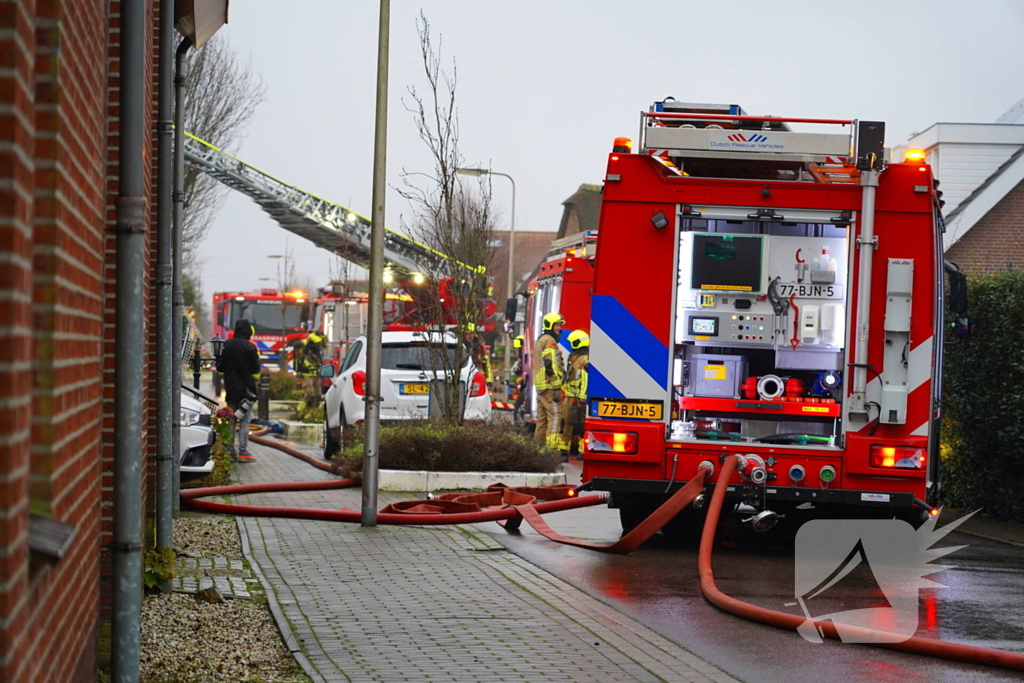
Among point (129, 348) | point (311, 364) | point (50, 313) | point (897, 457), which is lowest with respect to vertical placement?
point (311, 364)

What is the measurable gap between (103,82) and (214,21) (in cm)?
554

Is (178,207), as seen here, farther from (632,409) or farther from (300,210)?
(300,210)

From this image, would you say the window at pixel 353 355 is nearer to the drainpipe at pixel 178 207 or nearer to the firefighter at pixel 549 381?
the firefighter at pixel 549 381

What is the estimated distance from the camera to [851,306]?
9781 millimetres

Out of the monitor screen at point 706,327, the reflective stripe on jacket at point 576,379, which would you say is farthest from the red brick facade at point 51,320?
the reflective stripe on jacket at point 576,379

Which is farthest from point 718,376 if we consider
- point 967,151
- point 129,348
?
point 967,151

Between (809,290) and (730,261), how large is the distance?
0.65 meters

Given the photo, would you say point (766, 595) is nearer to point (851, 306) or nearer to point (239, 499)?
point (851, 306)

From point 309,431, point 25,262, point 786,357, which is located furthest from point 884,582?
point 309,431

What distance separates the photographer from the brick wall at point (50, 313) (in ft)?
7.91

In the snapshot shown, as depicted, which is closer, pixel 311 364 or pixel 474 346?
pixel 474 346

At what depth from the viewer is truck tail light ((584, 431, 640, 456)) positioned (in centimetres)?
977

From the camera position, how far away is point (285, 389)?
108 feet

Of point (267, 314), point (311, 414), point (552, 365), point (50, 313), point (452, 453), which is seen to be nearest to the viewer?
point (50, 313)
